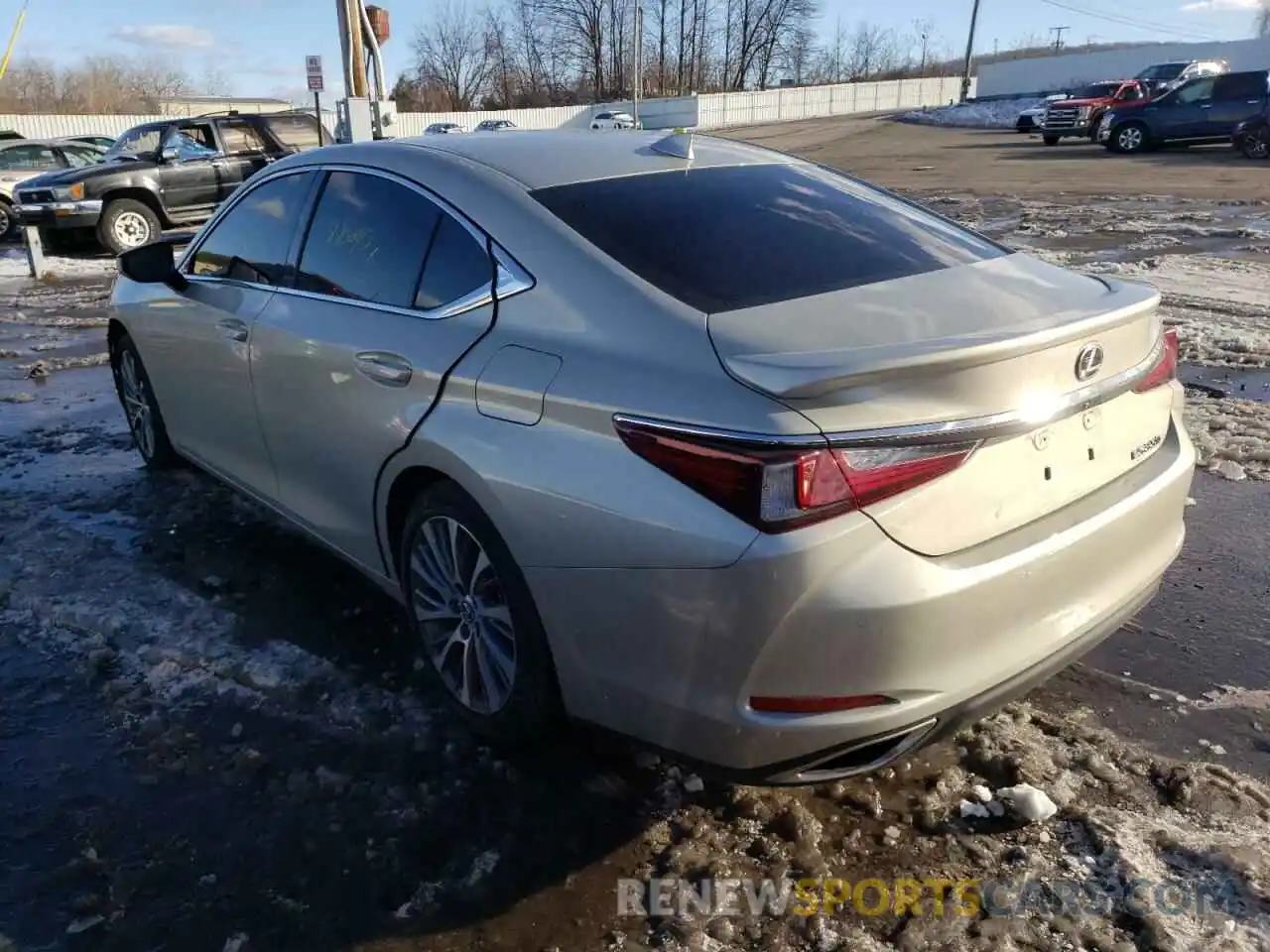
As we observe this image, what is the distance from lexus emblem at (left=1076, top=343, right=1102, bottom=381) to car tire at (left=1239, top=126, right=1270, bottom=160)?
Result: 26739 millimetres

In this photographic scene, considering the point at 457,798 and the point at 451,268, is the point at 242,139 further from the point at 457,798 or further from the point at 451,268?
the point at 457,798

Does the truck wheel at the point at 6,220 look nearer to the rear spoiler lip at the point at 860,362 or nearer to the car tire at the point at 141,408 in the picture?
the car tire at the point at 141,408

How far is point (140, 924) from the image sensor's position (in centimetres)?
236

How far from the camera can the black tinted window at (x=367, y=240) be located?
10.1 feet

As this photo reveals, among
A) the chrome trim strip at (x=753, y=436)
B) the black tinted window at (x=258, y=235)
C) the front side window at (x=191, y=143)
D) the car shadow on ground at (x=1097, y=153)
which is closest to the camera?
A: the chrome trim strip at (x=753, y=436)

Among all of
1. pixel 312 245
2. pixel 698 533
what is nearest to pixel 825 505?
pixel 698 533

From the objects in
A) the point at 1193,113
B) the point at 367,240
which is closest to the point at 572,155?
the point at 367,240

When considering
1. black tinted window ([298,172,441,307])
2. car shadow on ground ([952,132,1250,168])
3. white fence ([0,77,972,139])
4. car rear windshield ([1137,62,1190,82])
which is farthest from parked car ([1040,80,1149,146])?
black tinted window ([298,172,441,307])

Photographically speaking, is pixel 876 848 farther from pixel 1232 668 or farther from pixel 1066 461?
pixel 1232 668

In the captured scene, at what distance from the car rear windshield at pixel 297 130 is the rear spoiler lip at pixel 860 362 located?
14.9m

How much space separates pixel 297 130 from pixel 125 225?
9.45ft

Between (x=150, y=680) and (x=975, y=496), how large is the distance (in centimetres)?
265

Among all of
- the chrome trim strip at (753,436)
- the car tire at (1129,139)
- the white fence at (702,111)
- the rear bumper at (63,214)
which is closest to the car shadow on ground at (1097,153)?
the car tire at (1129,139)

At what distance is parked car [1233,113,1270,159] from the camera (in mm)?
24078
